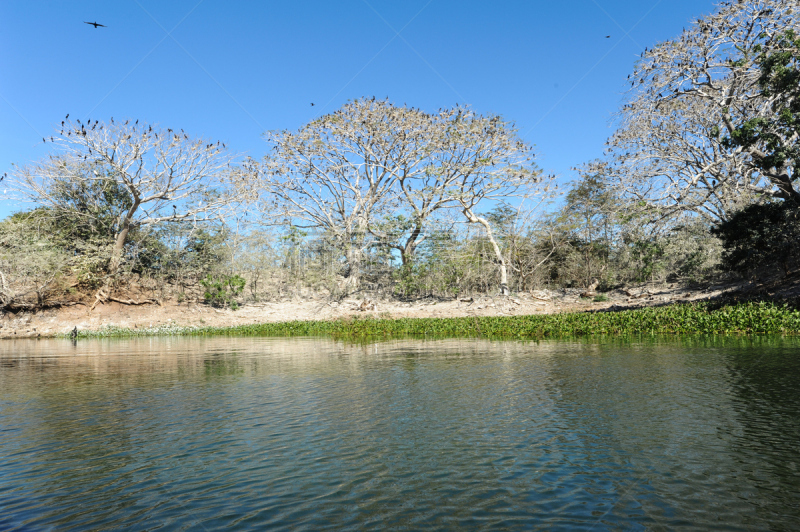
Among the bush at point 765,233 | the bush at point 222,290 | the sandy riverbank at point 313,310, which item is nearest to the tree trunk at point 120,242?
the sandy riverbank at point 313,310

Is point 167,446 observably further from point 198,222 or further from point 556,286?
point 556,286

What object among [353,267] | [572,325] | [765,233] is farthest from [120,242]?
[765,233]

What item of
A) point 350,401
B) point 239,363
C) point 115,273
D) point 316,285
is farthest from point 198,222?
point 350,401

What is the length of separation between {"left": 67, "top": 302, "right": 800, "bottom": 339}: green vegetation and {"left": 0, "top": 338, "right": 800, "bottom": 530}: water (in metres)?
7.77

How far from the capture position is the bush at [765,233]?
2195cm

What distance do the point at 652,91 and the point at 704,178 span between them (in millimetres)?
4699

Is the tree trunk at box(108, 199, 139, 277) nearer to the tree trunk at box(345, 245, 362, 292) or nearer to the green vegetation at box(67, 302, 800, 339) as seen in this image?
the green vegetation at box(67, 302, 800, 339)

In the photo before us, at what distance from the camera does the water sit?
4098mm

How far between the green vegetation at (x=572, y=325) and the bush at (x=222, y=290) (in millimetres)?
4592

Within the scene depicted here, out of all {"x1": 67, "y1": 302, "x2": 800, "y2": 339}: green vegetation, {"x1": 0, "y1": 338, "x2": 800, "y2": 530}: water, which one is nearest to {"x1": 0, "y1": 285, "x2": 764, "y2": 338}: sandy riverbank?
{"x1": 67, "y1": 302, "x2": 800, "y2": 339}: green vegetation

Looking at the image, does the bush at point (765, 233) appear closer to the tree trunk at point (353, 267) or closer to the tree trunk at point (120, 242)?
the tree trunk at point (353, 267)

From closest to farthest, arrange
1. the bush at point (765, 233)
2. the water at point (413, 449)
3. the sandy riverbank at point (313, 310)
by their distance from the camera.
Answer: the water at point (413, 449) → the bush at point (765, 233) → the sandy riverbank at point (313, 310)

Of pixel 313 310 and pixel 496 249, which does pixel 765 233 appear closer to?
pixel 496 249

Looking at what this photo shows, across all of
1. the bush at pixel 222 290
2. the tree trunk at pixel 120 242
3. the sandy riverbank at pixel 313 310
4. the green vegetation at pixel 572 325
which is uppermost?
the tree trunk at pixel 120 242
